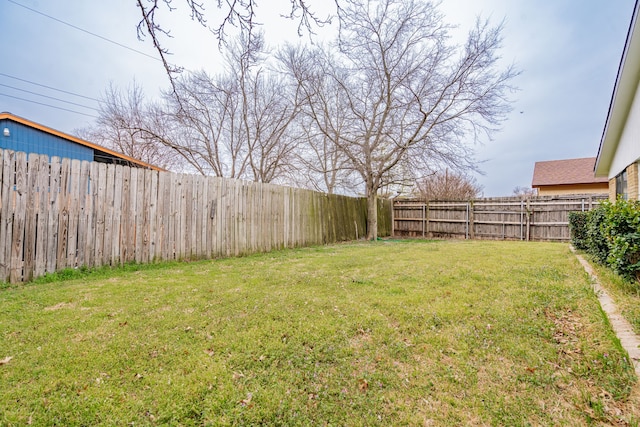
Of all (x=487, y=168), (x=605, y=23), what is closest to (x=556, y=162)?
(x=487, y=168)

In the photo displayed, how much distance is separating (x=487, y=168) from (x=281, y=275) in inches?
370

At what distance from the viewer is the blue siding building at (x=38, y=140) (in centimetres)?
796

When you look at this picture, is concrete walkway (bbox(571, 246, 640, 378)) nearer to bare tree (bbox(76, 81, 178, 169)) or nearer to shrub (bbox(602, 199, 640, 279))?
shrub (bbox(602, 199, 640, 279))

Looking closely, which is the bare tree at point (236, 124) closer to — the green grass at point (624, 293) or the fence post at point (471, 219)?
the fence post at point (471, 219)

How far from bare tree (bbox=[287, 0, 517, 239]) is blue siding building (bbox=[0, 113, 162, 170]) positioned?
7.83 m

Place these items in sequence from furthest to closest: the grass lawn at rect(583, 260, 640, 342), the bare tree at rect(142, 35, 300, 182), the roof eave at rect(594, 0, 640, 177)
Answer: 1. the bare tree at rect(142, 35, 300, 182)
2. the roof eave at rect(594, 0, 640, 177)
3. the grass lawn at rect(583, 260, 640, 342)

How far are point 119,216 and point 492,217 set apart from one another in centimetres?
1264

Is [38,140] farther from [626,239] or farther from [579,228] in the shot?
[579,228]

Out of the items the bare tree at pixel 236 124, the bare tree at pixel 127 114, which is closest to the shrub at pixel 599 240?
the bare tree at pixel 236 124

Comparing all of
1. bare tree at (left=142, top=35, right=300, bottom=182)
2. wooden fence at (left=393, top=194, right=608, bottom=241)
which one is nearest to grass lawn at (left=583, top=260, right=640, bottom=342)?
wooden fence at (left=393, top=194, right=608, bottom=241)

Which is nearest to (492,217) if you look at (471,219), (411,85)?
(471,219)

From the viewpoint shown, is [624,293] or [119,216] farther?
[119,216]

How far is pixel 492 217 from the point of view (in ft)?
37.9

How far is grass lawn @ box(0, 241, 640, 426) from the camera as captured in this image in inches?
61.0
